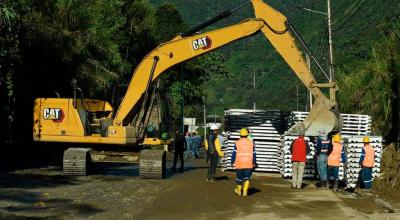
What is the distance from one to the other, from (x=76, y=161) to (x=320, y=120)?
8.17m

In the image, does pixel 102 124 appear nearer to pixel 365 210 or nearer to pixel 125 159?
pixel 125 159

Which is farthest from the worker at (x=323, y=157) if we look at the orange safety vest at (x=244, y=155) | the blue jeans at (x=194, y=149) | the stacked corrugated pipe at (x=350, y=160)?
the blue jeans at (x=194, y=149)

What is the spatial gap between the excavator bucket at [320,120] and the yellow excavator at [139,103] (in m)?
0.19

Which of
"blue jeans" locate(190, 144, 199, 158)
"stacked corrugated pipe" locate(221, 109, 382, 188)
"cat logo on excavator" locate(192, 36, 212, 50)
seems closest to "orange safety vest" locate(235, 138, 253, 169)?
"stacked corrugated pipe" locate(221, 109, 382, 188)

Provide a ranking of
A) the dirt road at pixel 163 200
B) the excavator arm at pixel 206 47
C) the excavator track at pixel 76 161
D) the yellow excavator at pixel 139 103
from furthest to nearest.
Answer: the excavator arm at pixel 206 47 < the yellow excavator at pixel 139 103 < the excavator track at pixel 76 161 < the dirt road at pixel 163 200

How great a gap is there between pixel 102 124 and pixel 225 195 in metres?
6.95

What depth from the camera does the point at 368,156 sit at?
1944 centimetres

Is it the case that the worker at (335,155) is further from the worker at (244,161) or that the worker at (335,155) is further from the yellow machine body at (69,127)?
the yellow machine body at (69,127)

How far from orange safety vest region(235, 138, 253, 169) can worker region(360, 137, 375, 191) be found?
4380mm

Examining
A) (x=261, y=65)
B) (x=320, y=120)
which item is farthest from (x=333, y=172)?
(x=261, y=65)

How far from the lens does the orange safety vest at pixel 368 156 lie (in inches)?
763

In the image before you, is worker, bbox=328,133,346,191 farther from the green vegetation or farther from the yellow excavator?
the green vegetation

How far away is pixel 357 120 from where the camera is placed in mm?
23703

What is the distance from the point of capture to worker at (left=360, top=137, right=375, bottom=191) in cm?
1941
